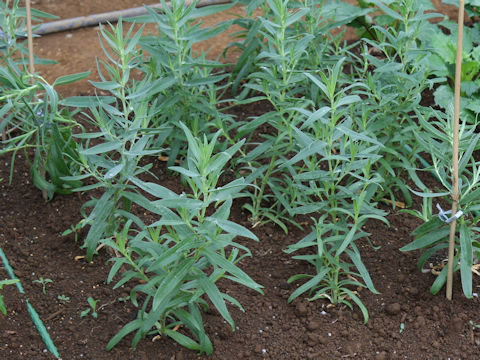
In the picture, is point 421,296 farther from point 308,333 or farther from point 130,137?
point 130,137

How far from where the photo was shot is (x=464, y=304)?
321 centimetres

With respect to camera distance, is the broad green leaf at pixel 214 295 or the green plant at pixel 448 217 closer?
the broad green leaf at pixel 214 295

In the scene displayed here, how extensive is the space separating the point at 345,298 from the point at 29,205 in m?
1.70

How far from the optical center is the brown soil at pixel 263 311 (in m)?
3.00

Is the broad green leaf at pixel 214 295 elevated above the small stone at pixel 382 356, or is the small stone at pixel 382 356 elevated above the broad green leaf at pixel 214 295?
the broad green leaf at pixel 214 295

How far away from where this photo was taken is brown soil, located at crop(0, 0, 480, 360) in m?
3.00

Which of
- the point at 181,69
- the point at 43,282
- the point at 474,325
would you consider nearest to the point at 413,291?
the point at 474,325

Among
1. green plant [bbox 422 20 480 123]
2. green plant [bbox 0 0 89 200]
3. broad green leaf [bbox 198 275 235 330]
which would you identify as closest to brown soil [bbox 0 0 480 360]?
green plant [bbox 0 0 89 200]

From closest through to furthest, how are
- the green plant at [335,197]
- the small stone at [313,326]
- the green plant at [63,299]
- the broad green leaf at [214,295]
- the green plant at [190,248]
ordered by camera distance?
the green plant at [190,248] < the broad green leaf at [214,295] < the green plant at [335,197] < the small stone at [313,326] < the green plant at [63,299]

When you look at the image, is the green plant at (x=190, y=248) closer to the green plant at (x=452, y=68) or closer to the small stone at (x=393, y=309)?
the small stone at (x=393, y=309)

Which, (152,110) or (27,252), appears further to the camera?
(27,252)

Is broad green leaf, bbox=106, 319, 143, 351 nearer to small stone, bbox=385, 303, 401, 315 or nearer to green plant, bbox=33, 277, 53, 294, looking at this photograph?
green plant, bbox=33, 277, 53, 294

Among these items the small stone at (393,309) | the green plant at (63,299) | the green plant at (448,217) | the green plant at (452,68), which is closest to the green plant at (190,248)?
the green plant at (63,299)

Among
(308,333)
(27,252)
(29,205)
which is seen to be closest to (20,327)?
(27,252)
